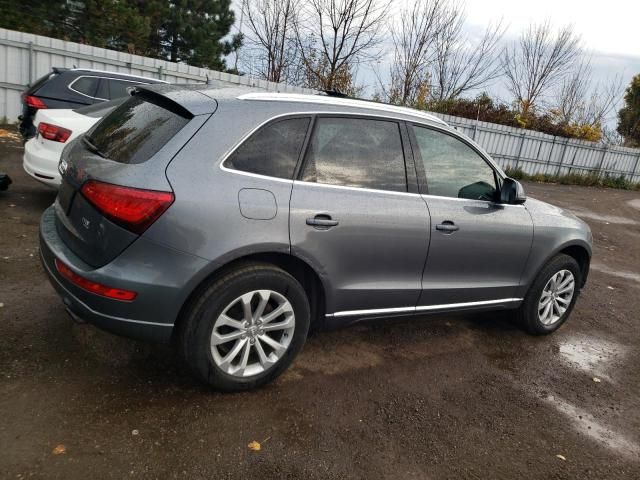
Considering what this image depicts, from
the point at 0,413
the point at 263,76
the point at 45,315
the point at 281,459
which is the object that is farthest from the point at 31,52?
the point at 281,459

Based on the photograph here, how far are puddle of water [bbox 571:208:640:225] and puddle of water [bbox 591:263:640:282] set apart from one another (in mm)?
4448

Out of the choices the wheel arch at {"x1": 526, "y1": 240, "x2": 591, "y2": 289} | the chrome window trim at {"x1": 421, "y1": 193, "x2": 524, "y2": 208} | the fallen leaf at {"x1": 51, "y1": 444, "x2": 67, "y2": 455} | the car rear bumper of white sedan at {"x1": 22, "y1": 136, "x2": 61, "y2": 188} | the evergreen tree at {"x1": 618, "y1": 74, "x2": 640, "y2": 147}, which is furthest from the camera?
the evergreen tree at {"x1": 618, "y1": 74, "x2": 640, "y2": 147}

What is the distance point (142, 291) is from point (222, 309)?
43cm

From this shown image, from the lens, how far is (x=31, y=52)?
36.7ft

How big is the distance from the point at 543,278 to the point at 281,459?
2868 millimetres

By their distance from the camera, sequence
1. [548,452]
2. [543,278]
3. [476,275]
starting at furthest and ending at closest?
1. [543,278]
2. [476,275]
3. [548,452]

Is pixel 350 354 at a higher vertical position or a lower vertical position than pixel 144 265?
lower

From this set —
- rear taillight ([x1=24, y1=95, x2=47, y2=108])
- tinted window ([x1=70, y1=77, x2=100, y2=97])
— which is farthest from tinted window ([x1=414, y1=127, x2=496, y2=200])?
tinted window ([x1=70, y1=77, x2=100, y2=97])

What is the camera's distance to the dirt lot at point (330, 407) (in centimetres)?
245

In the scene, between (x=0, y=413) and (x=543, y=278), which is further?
(x=543, y=278)

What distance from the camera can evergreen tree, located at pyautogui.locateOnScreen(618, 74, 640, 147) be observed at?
24078 mm

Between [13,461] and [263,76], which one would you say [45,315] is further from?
[263,76]

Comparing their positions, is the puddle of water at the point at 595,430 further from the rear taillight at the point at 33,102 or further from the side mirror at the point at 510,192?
the rear taillight at the point at 33,102

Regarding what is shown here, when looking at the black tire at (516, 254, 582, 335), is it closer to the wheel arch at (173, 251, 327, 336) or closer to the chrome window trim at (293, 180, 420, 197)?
the chrome window trim at (293, 180, 420, 197)
